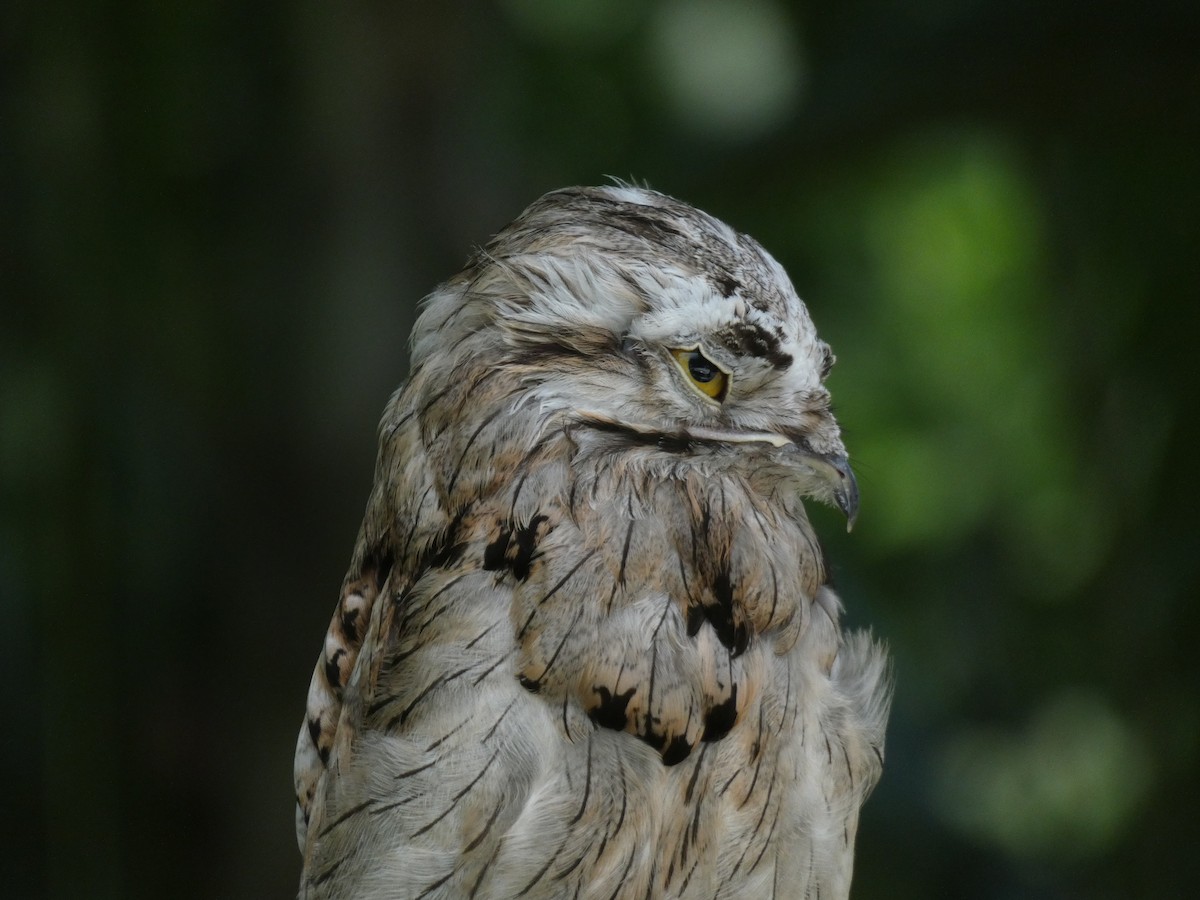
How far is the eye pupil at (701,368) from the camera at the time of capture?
4.52 ft

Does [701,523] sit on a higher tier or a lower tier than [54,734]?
higher

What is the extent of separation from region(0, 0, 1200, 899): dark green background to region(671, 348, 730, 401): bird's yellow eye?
4.65 ft

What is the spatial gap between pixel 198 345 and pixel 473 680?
1.90 metres

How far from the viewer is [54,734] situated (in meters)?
2.97

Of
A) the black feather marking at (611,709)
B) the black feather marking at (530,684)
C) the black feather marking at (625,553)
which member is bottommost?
the black feather marking at (611,709)

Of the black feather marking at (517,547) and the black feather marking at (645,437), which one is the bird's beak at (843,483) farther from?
the black feather marking at (517,547)

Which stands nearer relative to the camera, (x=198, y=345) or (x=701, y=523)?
(x=701, y=523)

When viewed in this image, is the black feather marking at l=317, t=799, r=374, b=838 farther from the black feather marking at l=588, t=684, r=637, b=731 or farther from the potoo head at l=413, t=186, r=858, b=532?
the potoo head at l=413, t=186, r=858, b=532

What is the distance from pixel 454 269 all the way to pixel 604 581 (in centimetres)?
156

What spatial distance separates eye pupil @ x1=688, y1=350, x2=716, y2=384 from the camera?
1379mm

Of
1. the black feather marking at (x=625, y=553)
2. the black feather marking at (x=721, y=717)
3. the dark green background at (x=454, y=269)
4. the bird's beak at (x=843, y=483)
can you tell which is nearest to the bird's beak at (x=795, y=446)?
the bird's beak at (x=843, y=483)

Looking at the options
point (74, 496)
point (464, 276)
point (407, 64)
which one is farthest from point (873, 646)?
point (74, 496)

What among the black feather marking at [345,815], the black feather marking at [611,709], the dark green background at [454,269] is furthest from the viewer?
the dark green background at [454,269]

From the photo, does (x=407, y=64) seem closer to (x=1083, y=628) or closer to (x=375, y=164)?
(x=375, y=164)
